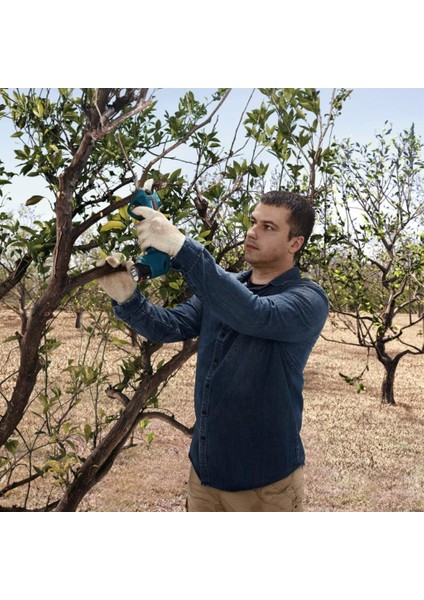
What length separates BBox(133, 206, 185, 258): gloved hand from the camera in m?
1.22

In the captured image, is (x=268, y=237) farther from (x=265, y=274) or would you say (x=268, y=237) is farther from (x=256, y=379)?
(x=256, y=379)

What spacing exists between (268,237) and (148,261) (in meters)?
0.45

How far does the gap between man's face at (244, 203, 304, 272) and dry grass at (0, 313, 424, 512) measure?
1.55m

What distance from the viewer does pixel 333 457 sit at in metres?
5.33

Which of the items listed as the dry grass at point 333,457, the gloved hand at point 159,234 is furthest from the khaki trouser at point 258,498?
the dry grass at point 333,457

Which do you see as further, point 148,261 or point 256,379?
point 256,379

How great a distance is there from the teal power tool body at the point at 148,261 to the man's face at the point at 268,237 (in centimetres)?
36

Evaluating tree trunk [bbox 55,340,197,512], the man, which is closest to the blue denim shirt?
the man

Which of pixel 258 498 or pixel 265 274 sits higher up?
pixel 265 274

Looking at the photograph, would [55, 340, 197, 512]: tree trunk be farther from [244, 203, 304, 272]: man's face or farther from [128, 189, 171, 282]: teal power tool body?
[128, 189, 171, 282]: teal power tool body

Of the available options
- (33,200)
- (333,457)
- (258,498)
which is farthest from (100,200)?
(333,457)

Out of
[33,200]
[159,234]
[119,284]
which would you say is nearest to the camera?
[159,234]

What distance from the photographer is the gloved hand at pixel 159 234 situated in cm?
122

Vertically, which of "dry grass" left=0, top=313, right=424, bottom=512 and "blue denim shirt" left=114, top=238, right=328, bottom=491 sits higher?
"blue denim shirt" left=114, top=238, right=328, bottom=491
